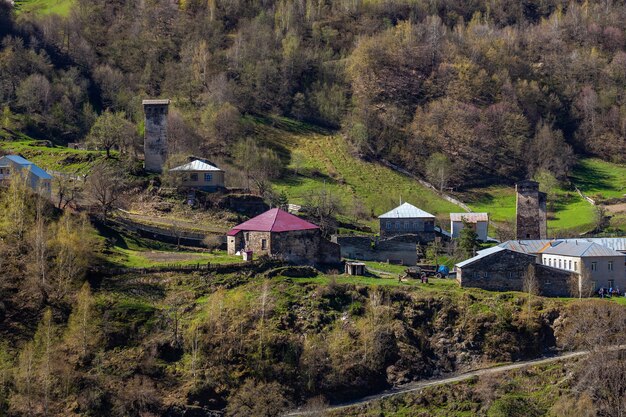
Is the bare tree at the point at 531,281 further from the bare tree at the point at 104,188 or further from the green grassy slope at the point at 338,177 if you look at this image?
the bare tree at the point at 104,188

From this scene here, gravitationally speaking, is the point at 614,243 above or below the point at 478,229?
below

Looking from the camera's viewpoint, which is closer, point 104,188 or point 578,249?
point 578,249

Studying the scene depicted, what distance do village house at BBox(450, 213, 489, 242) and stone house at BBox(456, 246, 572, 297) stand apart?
17.7 m

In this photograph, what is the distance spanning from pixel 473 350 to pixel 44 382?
2496 centimetres

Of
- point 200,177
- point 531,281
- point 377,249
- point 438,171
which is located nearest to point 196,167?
point 200,177

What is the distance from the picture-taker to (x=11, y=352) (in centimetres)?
4994

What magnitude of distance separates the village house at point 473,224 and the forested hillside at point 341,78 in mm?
23809

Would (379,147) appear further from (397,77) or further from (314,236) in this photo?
(314,236)

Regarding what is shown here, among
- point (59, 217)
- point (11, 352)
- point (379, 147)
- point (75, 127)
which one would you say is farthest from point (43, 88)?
point (11, 352)

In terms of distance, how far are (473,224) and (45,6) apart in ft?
311

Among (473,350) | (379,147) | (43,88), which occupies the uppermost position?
(43,88)

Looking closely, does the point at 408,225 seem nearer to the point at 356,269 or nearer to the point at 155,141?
the point at 356,269

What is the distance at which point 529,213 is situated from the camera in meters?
74.1

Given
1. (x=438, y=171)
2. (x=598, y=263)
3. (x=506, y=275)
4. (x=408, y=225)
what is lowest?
(x=506, y=275)
